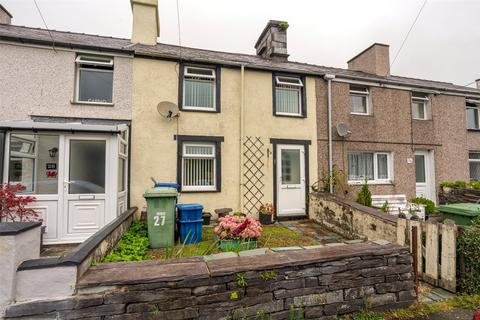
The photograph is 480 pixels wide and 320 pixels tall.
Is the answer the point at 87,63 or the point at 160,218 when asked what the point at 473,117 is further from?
the point at 87,63

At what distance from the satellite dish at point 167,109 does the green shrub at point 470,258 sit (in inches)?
258

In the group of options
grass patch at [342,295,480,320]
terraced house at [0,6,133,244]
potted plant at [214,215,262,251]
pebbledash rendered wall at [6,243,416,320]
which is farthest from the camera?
terraced house at [0,6,133,244]

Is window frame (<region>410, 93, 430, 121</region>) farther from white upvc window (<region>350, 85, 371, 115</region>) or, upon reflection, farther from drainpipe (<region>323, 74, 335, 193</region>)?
drainpipe (<region>323, 74, 335, 193</region>)

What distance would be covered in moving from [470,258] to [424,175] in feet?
23.8

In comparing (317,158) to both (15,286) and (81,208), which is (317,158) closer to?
(81,208)

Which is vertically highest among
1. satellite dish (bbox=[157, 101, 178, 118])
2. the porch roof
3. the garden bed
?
satellite dish (bbox=[157, 101, 178, 118])

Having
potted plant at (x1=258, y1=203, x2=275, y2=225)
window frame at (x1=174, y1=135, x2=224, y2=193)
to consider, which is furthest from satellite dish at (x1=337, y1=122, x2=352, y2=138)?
window frame at (x1=174, y1=135, x2=224, y2=193)

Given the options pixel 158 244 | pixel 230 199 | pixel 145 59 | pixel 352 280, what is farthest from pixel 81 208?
pixel 352 280

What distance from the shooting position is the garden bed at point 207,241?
147 inches

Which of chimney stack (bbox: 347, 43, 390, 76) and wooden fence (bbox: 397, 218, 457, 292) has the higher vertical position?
chimney stack (bbox: 347, 43, 390, 76)

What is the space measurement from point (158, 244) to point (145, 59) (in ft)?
17.1

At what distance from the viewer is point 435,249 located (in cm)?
356

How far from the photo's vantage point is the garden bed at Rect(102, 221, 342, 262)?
374 centimetres

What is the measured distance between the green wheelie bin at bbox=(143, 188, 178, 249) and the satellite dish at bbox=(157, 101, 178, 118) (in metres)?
2.72
